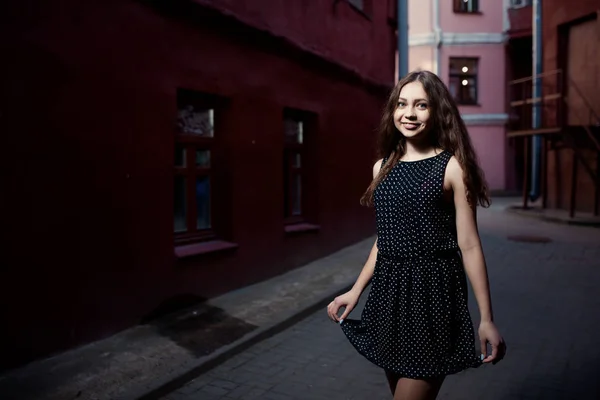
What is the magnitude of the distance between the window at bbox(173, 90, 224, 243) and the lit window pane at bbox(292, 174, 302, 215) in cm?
237

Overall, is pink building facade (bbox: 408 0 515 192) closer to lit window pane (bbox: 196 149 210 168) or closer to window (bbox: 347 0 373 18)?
window (bbox: 347 0 373 18)

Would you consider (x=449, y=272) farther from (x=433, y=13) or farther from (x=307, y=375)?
(x=433, y=13)

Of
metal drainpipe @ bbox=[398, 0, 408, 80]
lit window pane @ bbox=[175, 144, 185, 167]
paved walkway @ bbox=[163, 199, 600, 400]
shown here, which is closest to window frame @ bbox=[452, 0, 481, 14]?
metal drainpipe @ bbox=[398, 0, 408, 80]

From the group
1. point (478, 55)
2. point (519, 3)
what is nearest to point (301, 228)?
point (478, 55)

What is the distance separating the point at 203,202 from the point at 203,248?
72 centimetres

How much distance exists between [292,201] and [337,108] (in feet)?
6.34

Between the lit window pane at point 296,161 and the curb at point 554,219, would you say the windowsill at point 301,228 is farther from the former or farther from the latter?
the curb at point 554,219

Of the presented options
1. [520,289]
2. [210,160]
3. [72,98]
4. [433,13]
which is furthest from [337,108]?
[433,13]

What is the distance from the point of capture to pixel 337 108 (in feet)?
32.2

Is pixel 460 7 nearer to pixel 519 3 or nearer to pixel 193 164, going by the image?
pixel 519 3

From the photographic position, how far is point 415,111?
2.40m

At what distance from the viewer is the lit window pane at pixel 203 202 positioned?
6852mm

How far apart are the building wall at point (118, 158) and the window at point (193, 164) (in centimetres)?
21

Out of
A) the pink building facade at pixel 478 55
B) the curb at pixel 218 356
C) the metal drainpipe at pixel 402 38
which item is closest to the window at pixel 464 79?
the pink building facade at pixel 478 55
